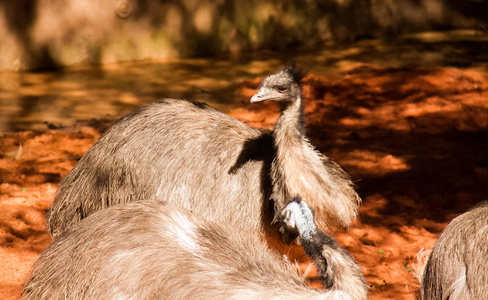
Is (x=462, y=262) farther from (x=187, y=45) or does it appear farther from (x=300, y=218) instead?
(x=187, y=45)

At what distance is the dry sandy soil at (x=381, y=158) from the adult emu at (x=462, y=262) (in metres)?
1.01

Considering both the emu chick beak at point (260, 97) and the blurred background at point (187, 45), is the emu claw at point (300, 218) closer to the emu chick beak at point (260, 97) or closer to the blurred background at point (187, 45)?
the emu chick beak at point (260, 97)

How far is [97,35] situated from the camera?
8.39 metres

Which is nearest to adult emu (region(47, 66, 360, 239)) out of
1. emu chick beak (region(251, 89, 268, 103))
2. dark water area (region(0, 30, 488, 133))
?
emu chick beak (region(251, 89, 268, 103))

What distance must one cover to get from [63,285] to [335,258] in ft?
3.78

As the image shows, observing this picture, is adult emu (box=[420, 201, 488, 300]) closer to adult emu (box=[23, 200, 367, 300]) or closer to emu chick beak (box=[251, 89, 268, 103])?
adult emu (box=[23, 200, 367, 300])

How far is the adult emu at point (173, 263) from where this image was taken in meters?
2.46

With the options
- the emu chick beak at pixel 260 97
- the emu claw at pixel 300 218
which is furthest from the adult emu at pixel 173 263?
the emu chick beak at pixel 260 97

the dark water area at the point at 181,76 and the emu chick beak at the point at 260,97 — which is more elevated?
the emu chick beak at the point at 260,97

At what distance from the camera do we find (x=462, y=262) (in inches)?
119

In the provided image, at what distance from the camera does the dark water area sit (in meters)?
7.09

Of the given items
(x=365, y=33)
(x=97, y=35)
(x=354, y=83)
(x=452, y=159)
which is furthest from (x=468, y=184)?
(x=97, y=35)

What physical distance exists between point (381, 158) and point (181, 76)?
314cm

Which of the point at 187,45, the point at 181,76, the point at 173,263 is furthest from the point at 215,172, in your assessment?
the point at 187,45
